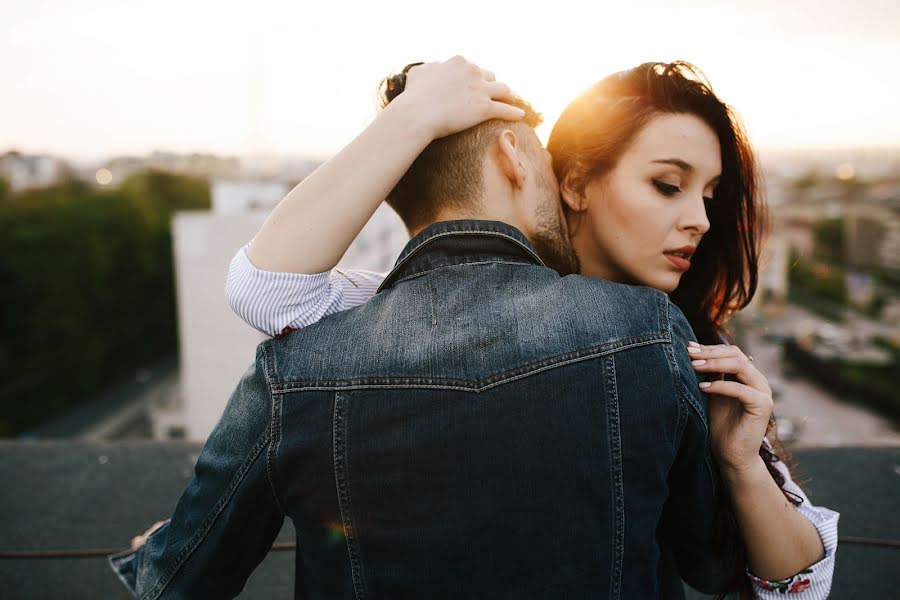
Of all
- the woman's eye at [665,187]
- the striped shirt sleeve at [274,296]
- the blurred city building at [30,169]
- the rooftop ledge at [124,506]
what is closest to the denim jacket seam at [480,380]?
the striped shirt sleeve at [274,296]

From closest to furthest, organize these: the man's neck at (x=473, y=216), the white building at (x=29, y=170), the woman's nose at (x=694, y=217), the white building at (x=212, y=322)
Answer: the man's neck at (x=473, y=216), the woman's nose at (x=694, y=217), the white building at (x=212, y=322), the white building at (x=29, y=170)

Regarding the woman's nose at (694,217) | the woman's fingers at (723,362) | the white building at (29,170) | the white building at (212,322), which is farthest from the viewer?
the white building at (29,170)

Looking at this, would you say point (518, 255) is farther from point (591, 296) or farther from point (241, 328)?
point (241, 328)

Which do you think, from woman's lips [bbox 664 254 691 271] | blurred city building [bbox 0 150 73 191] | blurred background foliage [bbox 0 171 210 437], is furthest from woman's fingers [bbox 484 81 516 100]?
blurred city building [bbox 0 150 73 191]

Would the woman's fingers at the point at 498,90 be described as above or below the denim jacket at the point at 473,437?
above

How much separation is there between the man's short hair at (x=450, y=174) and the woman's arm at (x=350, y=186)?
4cm

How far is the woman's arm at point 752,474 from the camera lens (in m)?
1.06

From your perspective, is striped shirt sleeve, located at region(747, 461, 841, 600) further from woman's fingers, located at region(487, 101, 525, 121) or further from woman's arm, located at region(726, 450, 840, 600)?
woman's fingers, located at region(487, 101, 525, 121)

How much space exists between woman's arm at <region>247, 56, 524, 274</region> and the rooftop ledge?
Answer: 128 cm

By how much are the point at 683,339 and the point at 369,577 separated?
0.63 metres

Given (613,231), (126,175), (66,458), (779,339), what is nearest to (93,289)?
(126,175)

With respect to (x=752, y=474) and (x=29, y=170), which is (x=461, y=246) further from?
(x=29, y=170)

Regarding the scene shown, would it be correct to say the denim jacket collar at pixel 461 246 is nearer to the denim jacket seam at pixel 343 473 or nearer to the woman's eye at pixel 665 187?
the denim jacket seam at pixel 343 473

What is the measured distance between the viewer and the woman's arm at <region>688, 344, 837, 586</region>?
1059 mm
